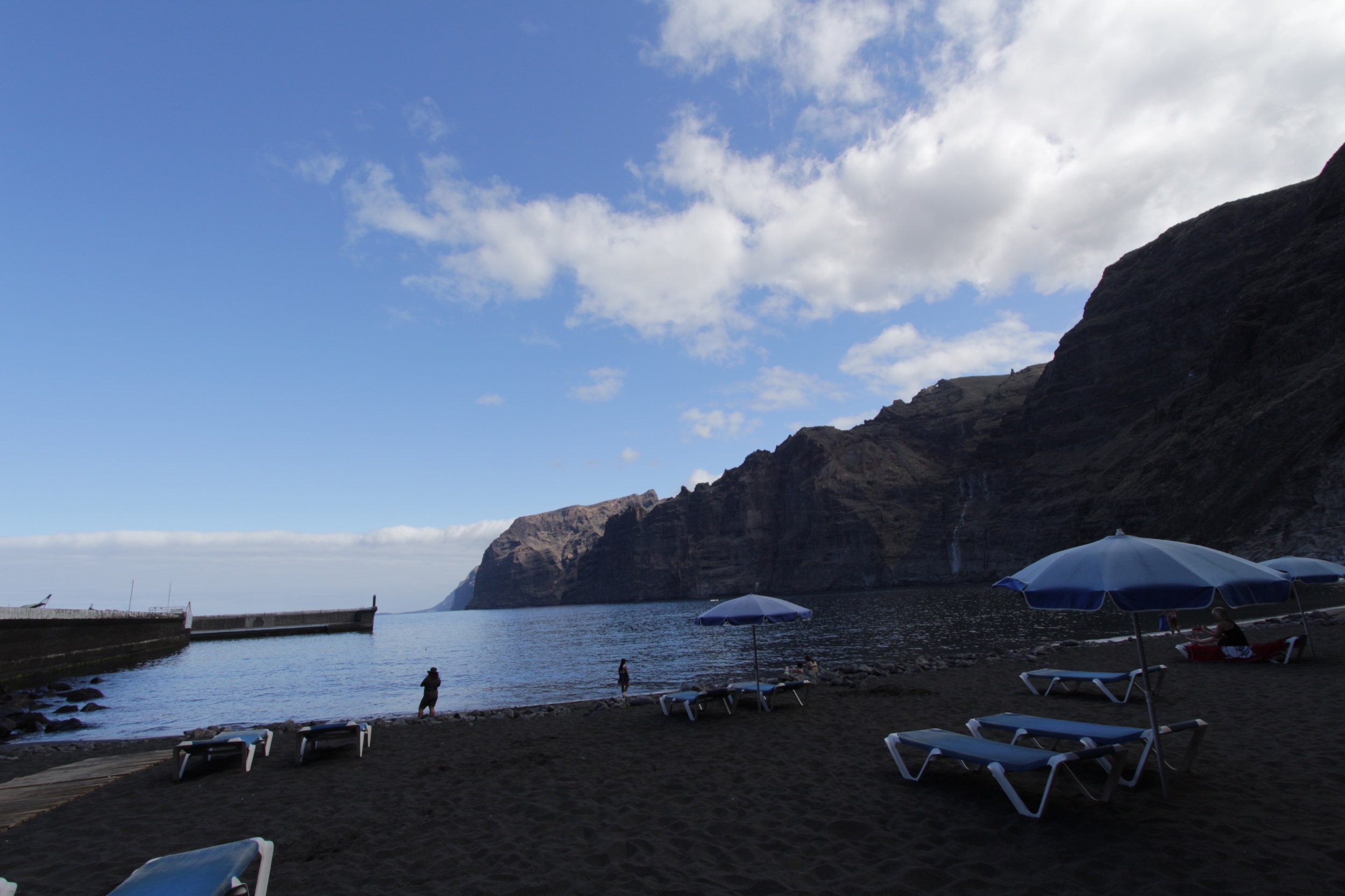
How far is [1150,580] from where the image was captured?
5527mm

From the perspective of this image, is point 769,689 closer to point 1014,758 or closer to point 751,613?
point 751,613

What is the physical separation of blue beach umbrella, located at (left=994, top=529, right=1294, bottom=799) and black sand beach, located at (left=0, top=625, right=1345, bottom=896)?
4.35 feet

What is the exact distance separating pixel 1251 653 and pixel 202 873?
2093cm

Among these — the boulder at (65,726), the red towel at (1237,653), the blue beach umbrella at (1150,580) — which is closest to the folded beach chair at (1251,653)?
the red towel at (1237,653)

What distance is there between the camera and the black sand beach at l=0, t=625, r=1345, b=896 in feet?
17.7

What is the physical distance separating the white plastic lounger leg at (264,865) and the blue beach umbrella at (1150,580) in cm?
662

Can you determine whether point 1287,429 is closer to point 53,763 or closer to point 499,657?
point 499,657

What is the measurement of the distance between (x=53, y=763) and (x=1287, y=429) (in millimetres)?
95723

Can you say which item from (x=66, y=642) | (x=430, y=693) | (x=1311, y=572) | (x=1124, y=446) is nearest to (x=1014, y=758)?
(x=1311, y=572)

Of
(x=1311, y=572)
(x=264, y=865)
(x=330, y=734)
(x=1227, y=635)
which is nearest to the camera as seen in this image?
(x=264, y=865)

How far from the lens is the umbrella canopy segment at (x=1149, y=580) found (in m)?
5.47

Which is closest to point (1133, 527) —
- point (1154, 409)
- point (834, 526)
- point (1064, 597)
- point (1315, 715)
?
point (1154, 409)

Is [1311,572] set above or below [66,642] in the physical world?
above

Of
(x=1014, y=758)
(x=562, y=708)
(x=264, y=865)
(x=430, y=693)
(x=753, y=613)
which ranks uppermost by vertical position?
(x=753, y=613)
